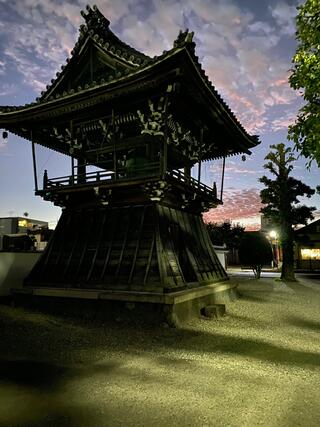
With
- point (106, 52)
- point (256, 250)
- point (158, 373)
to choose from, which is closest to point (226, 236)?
point (256, 250)

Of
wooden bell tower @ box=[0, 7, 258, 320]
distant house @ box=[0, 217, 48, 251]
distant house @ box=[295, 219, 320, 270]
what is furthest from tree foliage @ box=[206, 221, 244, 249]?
wooden bell tower @ box=[0, 7, 258, 320]

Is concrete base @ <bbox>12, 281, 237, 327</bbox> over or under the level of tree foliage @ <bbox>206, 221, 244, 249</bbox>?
under

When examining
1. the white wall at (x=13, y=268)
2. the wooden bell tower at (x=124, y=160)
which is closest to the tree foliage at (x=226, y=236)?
the wooden bell tower at (x=124, y=160)

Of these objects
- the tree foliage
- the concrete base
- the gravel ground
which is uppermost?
the tree foliage

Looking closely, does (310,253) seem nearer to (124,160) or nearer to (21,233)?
(124,160)

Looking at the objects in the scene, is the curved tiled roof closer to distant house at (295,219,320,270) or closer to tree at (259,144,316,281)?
tree at (259,144,316,281)

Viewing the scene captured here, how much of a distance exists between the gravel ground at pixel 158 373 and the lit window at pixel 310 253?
27626mm

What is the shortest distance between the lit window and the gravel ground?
27.6 metres

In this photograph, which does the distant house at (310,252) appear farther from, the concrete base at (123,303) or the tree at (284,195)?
the concrete base at (123,303)

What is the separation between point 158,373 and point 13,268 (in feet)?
35.9

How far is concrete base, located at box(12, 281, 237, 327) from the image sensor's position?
30.6ft

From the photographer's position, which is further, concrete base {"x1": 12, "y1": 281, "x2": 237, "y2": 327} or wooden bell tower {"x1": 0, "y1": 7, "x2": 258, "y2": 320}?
wooden bell tower {"x1": 0, "y1": 7, "x2": 258, "y2": 320}

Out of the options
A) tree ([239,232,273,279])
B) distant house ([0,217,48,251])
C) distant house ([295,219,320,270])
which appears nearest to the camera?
distant house ([0,217,48,251])

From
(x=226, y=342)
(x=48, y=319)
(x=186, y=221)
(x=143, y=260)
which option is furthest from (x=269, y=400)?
(x=186, y=221)
